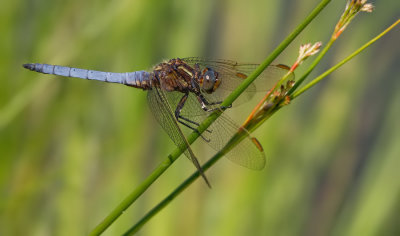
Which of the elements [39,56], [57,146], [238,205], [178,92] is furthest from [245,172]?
[39,56]

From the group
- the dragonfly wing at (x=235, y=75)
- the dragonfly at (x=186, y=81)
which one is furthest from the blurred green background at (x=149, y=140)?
the dragonfly wing at (x=235, y=75)

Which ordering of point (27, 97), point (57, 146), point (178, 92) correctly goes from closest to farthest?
point (27, 97) → point (178, 92) → point (57, 146)

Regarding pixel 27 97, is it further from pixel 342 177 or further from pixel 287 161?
pixel 342 177

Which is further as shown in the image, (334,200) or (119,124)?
(334,200)

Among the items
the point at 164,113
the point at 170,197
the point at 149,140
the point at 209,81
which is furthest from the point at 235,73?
the point at 170,197

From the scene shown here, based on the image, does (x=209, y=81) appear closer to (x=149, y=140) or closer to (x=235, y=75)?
(x=235, y=75)

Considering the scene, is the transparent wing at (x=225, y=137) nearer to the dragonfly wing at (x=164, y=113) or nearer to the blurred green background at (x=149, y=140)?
the dragonfly wing at (x=164, y=113)

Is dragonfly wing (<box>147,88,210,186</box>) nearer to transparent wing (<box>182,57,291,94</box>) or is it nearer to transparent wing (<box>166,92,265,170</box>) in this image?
transparent wing (<box>166,92,265,170</box>)
